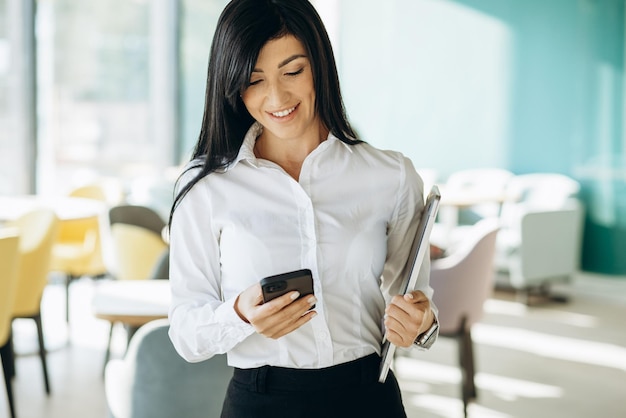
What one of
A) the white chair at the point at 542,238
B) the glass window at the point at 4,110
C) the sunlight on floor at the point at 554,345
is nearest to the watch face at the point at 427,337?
the sunlight on floor at the point at 554,345

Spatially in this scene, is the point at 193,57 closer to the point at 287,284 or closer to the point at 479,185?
the point at 479,185

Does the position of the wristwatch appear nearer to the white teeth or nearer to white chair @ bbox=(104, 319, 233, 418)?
the white teeth

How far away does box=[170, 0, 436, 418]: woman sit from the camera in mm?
1308

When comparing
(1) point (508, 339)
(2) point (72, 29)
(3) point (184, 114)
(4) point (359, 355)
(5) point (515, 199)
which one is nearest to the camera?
(4) point (359, 355)

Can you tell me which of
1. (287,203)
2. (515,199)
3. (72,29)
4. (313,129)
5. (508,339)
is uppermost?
(72,29)

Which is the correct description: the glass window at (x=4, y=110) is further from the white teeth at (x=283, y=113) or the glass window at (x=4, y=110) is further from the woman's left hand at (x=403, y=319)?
the woman's left hand at (x=403, y=319)

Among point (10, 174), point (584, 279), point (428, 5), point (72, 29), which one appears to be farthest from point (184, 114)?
point (584, 279)

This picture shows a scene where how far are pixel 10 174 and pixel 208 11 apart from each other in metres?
3.05

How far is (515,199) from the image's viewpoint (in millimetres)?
6770

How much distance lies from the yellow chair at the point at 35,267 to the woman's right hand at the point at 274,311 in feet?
9.64

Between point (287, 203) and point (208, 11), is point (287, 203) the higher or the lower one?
the lower one

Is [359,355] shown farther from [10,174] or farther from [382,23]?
[382,23]

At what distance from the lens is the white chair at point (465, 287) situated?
361cm

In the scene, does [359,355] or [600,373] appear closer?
[359,355]
